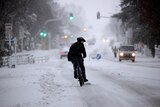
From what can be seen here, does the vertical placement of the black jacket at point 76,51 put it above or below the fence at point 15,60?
above

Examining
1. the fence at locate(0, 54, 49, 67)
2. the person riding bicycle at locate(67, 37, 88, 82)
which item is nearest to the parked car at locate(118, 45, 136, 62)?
the fence at locate(0, 54, 49, 67)

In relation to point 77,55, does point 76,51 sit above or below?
above

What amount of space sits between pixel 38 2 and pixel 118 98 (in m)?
72.9

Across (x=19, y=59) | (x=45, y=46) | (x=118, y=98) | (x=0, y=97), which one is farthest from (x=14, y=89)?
A: (x=45, y=46)

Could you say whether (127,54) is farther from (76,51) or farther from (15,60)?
(76,51)

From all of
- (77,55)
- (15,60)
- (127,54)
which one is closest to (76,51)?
(77,55)

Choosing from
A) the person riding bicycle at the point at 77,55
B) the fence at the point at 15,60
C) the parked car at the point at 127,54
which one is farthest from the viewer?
the parked car at the point at 127,54

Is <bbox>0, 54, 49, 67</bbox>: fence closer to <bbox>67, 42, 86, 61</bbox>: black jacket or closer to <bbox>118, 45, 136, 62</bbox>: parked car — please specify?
<bbox>118, 45, 136, 62</bbox>: parked car

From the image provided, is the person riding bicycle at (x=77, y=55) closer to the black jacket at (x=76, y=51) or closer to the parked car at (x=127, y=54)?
the black jacket at (x=76, y=51)

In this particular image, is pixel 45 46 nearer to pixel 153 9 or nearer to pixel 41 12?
pixel 41 12

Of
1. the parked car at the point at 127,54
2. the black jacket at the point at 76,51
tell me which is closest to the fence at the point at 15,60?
the parked car at the point at 127,54

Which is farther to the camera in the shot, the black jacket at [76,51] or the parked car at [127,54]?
the parked car at [127,54]

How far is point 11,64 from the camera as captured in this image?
103ft

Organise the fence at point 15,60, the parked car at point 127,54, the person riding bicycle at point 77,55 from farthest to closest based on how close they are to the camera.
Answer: the parked car at point 127,54 < the fence at point 15,60 < the person riding bicycle at point 77,55
